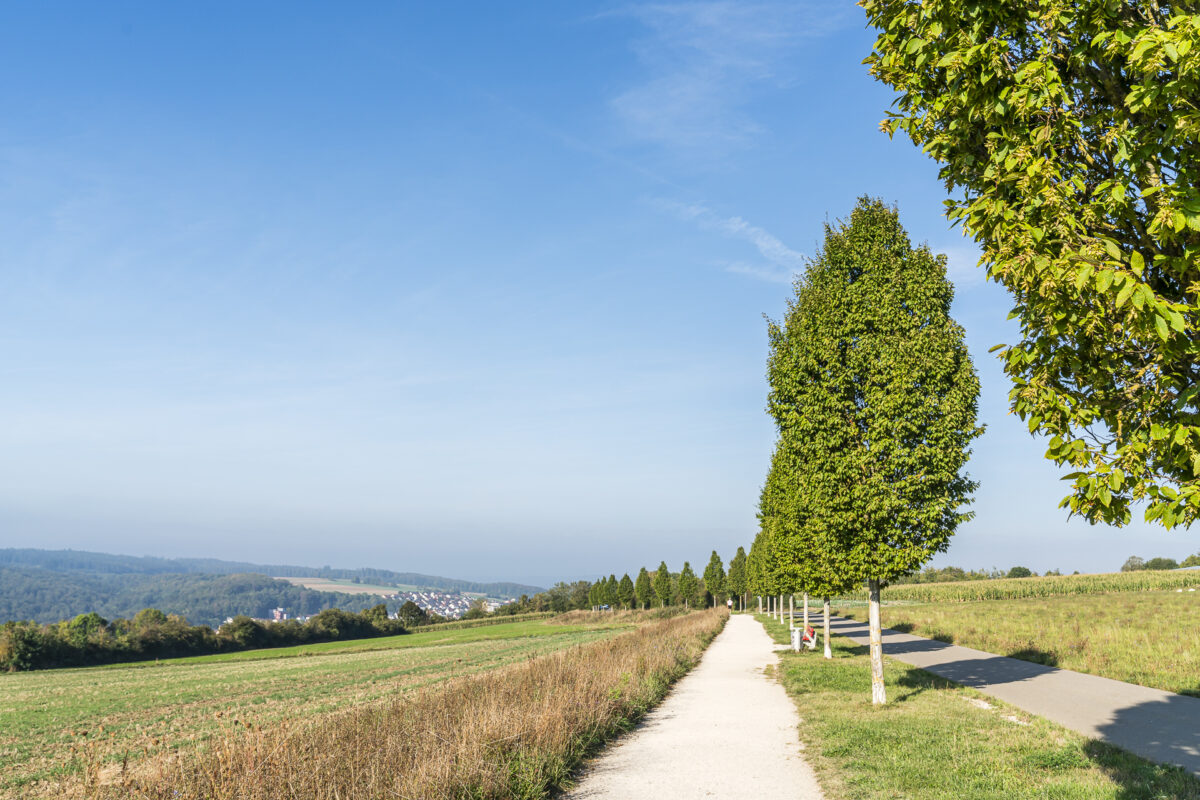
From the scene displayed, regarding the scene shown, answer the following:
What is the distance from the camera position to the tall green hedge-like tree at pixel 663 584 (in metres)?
98.9

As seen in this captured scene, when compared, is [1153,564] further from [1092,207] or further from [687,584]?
[1092,207]

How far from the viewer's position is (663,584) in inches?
3898

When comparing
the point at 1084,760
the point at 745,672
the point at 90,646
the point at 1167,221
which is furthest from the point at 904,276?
the point at 90,646

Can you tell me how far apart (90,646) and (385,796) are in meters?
76.8

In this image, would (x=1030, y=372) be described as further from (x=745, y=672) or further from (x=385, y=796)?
(x=745, y=672)

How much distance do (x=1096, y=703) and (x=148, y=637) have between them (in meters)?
81.0

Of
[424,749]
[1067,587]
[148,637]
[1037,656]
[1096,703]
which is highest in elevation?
[424,749]

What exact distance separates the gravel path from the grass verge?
42 cm

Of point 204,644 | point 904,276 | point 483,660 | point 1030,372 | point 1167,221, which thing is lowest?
point 204,644

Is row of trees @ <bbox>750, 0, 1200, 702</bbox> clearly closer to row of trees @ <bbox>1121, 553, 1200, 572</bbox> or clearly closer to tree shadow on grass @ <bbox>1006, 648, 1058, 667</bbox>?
tree shadow on grass @ <bbox>1006, 648, 1058, 667</bbox>

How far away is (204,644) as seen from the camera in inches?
2844

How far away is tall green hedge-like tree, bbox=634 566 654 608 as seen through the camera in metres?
107

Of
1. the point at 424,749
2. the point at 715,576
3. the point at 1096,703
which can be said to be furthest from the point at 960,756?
the point at 715,576

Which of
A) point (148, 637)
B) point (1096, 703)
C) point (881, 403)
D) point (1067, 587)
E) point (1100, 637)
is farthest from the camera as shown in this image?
point (148, 637)
